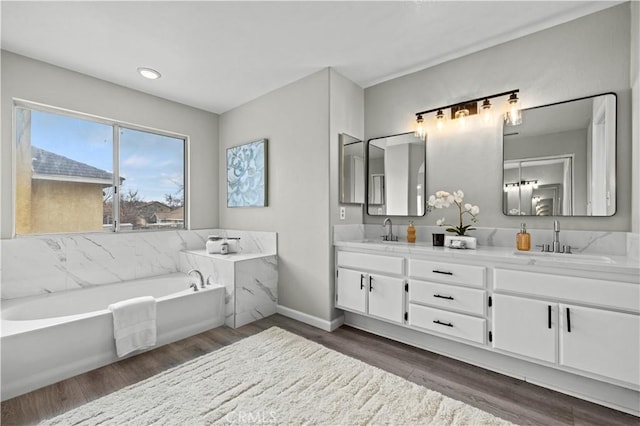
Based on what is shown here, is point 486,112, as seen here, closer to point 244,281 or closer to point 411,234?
point 411,234

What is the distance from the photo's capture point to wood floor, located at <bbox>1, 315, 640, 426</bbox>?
1.61 meters

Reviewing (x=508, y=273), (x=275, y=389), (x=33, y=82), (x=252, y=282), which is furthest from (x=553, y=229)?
(x=33, y=82)

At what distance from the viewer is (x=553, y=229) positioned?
215cm

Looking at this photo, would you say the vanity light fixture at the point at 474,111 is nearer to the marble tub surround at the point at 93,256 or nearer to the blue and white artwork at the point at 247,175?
the blue and white artwork at the point at 247,175

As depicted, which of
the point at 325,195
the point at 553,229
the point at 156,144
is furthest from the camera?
the point at 156,144

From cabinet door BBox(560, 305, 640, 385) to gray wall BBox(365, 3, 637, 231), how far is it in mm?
736

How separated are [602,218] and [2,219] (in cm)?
478

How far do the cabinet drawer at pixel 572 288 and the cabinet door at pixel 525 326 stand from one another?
7 centimetres

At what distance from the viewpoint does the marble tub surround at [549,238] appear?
6.35 feet

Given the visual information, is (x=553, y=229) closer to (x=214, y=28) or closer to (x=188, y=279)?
(x=214, y=28)

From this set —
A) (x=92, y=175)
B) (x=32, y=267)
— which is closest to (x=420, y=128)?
(x=92, y=175)

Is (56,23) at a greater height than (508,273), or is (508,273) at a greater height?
(56,23)

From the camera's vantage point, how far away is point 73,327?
2010 mm

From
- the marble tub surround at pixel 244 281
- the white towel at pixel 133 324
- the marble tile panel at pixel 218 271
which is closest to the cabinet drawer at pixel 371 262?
the marble tub surround at pixel 244 281
